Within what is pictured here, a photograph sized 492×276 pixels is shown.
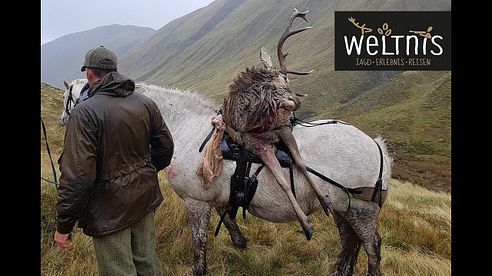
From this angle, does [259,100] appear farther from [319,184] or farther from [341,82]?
[341,82]

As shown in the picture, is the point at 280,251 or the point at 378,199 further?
the point at 280,251

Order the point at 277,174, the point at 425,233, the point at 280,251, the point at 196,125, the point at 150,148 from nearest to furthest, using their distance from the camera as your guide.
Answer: the point at 150,148
the point at 277,174
the point at 196,125
the point at 280,251
the point at 425,233

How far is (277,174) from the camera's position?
400cm

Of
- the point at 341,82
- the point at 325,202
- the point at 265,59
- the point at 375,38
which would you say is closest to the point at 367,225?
the point at 325,202

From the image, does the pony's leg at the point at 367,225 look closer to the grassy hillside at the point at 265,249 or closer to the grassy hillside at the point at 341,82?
the grassy hillside at the point at 265,249

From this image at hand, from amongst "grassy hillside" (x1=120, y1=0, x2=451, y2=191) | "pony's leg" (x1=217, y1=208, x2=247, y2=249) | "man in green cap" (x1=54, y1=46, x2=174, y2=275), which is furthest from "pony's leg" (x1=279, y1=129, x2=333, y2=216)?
"pony's leg" (x1=217, y1=208, x2=247, y2=249)

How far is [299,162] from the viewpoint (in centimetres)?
406

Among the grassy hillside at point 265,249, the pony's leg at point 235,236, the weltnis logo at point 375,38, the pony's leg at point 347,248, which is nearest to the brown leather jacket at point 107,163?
the grassy hillside at point 265,249

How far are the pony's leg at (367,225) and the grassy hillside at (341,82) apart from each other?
2084 mm

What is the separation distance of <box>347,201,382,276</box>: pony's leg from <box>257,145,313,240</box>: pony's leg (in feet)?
1.96

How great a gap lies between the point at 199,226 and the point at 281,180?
1194 mm
